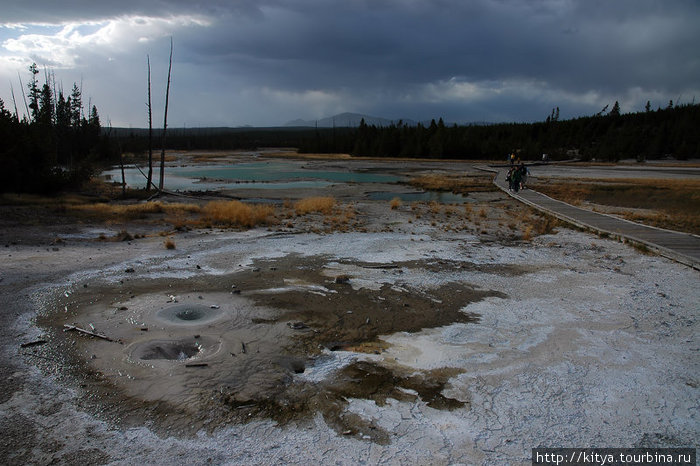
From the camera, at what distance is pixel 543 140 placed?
83.3 metres

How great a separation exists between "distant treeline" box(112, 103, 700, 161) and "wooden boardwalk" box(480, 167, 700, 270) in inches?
1925

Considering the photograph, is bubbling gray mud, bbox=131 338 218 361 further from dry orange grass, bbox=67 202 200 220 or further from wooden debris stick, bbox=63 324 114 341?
dry orange grass, bbox=67 202 200 220

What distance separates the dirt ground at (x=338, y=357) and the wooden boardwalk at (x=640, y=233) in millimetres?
598

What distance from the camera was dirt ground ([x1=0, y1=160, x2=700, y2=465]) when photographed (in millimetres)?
4250

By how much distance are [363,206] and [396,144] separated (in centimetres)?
5881

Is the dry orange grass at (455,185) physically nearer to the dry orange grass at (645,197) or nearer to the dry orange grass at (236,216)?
the dry orange grass at (645,197)

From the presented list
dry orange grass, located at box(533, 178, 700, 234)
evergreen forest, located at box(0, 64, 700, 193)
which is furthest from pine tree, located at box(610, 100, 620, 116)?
dry orange grass, located at box(533, 178, 700, 234)

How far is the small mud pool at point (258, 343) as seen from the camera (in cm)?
479

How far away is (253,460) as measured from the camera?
156 inches

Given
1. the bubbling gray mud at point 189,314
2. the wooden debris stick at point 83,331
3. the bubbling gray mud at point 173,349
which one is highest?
the wooden debris stick at point 83,331

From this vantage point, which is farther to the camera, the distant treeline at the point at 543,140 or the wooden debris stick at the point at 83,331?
the distant treeline at the point at 543,140

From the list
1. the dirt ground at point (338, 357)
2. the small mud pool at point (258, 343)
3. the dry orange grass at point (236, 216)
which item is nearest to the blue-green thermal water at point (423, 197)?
the dry orange grass at point (236, 216)

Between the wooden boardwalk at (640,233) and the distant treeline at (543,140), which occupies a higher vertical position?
the distant treeline at (543,140)

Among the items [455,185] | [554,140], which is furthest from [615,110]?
[455,185]
